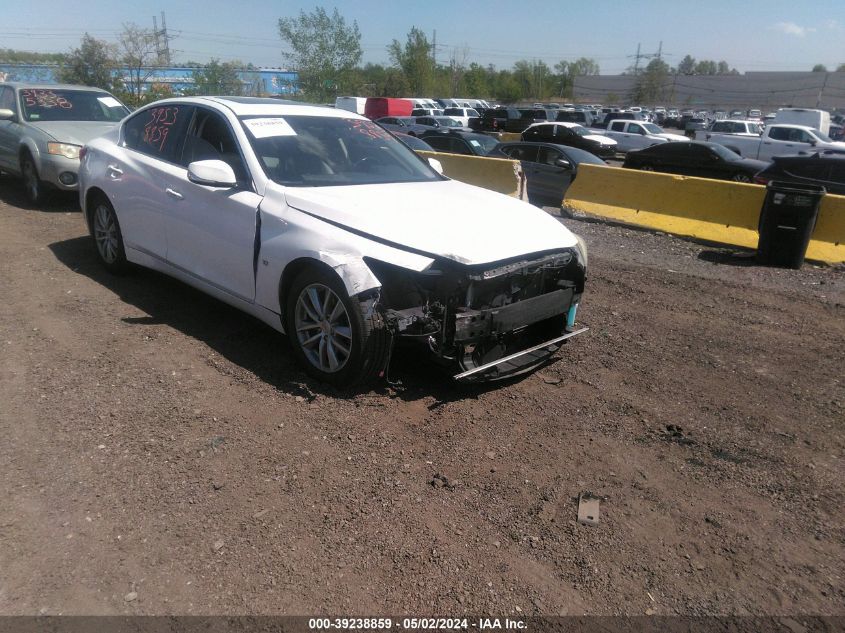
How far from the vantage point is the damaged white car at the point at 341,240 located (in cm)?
387

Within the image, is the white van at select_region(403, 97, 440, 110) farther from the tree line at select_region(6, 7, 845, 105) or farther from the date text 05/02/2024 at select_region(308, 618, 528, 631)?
the date text 05/02/2024 at select_region(308, 618, 528, 631)

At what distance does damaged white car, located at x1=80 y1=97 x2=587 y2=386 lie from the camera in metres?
3.87

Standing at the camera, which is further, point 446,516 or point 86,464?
point 86,464

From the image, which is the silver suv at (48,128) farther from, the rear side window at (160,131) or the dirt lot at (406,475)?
the dirt lot at (406,475)

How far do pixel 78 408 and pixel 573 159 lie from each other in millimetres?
11107

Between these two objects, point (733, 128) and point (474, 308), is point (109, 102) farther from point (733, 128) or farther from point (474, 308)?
point (733, 128)

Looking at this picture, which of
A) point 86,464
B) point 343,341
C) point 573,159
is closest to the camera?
point 86,464

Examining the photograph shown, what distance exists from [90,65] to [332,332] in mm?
27987

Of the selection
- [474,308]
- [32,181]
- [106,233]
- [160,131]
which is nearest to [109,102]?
[32,181]

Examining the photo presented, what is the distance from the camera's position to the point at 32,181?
31.7 ft

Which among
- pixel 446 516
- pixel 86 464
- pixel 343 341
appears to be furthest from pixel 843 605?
pixel 86 464

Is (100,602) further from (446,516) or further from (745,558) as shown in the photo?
(745,558)

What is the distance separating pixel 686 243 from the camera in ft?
30.0

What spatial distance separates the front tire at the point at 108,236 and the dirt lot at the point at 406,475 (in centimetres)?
61
